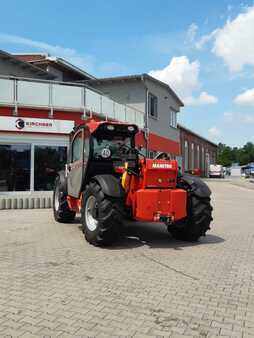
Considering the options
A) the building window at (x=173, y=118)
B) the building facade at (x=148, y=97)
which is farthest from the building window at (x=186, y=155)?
the building facade at (x=148, y=97)

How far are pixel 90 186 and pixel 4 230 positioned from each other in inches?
108

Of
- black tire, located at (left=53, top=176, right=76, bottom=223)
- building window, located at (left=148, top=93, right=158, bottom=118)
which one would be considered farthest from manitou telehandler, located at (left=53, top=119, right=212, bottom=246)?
building window, located at (left=148, top=93, right=158, bottom=118)

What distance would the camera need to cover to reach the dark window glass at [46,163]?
54.3 feet

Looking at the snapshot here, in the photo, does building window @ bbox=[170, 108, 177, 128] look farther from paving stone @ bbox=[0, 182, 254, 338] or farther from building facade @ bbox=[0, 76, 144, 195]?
paving stone @ bbox=[0, 182, 254, 338]

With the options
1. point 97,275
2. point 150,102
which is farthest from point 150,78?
point 97,275

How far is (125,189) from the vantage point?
26.8 feet

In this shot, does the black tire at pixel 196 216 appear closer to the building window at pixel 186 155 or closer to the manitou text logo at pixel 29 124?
the manitou text logo at pixel 29 124

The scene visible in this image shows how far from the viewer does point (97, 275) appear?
6109mm

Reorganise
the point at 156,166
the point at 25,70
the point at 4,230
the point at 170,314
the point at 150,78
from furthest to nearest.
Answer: the point at 150,78, the point at 25,70, the point at 4,230, the point at 156,166, the point at 170,314

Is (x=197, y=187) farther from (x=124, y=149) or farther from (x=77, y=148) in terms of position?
(x=77, y=148)

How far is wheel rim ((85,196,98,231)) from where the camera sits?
8305 mm

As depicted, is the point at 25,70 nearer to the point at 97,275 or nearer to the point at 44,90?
the point at 44,90

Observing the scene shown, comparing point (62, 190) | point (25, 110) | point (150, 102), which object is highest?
point (150, 102)

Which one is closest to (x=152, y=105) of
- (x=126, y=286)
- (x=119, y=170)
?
(x=119, y=170)
